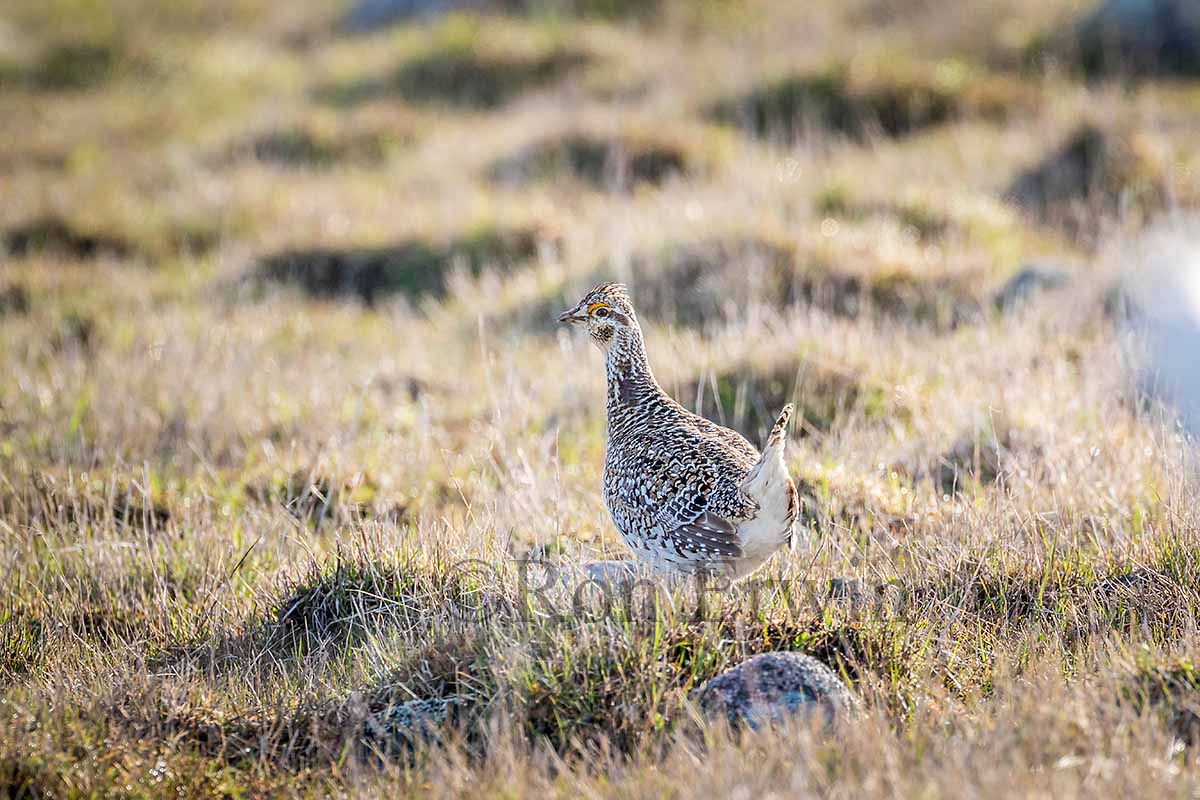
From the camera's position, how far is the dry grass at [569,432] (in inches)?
136

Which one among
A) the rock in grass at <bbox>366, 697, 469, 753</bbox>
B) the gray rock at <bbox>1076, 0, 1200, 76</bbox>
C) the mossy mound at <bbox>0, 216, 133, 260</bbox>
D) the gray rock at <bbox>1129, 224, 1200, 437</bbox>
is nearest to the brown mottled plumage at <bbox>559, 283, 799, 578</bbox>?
the rock in grass at <bbox>366, 697, 469, 753</bbox>

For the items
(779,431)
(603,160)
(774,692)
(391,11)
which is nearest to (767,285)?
(603,160)

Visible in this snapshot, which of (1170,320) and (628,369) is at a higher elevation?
(628,369)

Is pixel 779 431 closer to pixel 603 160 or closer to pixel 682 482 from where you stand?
pixel 682 482

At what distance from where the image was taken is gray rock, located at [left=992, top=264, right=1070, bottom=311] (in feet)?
24.7

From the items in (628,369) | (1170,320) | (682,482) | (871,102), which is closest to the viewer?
(682,482)

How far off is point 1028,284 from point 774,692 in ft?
16.5

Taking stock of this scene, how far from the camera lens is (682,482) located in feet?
13.5

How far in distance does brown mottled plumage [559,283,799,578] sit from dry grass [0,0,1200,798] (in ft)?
0.68

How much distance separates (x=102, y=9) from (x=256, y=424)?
1764 cm

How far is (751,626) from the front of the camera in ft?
12.4

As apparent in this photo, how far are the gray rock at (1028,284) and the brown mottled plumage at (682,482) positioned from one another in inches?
133

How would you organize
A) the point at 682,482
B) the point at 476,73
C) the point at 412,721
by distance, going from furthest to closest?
the point at 476,73 → the point at 682,482 → the point at 412,721

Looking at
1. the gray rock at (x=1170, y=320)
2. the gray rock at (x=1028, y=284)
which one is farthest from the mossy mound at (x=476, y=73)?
the gray rock at (x=1170, y=320)
